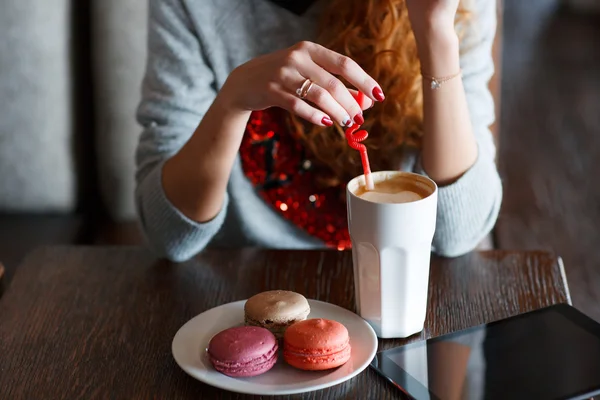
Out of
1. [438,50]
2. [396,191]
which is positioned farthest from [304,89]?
[438,50]

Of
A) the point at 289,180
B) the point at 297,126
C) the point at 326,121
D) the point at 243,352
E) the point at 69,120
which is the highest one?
the point at 326,121

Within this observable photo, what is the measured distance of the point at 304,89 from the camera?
0.79 m

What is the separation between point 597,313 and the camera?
6.55ft

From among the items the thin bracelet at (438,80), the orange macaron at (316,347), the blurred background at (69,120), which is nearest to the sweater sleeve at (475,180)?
the thin bracelet at (438,80)

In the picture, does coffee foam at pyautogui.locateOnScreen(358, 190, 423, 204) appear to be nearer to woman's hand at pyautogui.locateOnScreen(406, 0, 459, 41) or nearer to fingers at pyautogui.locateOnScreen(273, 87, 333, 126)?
fingers at pyautogui.locateOnScreen(273, 87, 333, 126)

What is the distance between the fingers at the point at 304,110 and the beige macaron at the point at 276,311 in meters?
0.18

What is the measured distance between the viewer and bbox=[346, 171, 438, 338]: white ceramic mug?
2.39 ft

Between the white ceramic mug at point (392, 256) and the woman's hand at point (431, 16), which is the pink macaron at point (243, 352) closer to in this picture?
the white ceramic mug at point (392, 256)

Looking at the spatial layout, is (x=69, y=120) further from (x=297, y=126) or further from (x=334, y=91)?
(x=334, y=91)

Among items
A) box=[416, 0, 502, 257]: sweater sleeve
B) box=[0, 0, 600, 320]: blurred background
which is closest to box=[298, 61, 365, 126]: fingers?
box=[416, 0, 502, 257]: sweater sleeve

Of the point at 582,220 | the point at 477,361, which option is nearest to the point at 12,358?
the point at 477,361

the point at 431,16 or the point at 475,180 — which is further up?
the point at 431,16

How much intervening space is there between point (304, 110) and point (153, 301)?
11.2 inches

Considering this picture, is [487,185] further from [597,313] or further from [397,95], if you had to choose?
[597,313]
